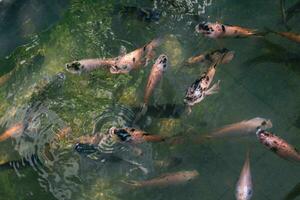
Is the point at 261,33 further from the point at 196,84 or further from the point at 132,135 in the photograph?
the point at 132,135

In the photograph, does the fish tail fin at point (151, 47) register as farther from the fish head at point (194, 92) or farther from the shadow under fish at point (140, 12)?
the fish head at point (194, 92)

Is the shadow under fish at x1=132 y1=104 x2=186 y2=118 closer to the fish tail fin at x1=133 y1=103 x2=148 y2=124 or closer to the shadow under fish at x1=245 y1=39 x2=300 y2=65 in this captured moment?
the fish tail fin at x1=133 y1=103 x2=148 y2=124

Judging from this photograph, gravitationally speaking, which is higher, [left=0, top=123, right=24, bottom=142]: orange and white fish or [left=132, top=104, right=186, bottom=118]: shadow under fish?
[left=132, top=104, right=186, bottom=118]: shadow under fish

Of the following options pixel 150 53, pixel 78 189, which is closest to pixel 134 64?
pixel 150 53

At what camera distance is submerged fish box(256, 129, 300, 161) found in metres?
5.89

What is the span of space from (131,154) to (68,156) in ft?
2.72

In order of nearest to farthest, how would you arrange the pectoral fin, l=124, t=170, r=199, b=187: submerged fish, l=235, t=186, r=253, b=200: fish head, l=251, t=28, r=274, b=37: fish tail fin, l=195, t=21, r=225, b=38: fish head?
l=235, t=186, r=253, b=200: fish head
l=124, t=170, r=199, b=187: submerged fish
the pectoral fin
l=195, t=21, r=225, b=38: fish head
l=251, t=28, r=274, b=37: fish tail fin

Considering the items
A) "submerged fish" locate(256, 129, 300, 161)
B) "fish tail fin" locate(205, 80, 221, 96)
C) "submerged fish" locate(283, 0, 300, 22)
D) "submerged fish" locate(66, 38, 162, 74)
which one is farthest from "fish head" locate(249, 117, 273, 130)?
"submerged fish" locate(66, 38, 162, 74)

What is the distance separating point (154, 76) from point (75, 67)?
1.19 metres

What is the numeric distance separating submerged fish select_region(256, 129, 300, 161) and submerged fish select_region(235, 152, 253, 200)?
0.40 metres

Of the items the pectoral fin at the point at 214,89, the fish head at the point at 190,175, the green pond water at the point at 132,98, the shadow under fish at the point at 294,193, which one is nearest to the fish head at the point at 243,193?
the green pond water at the point at 132,98

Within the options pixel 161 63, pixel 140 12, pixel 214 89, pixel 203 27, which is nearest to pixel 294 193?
pixel 214 89

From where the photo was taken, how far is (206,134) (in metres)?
6.43

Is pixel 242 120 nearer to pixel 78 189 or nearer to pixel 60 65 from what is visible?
pixel 78 189
